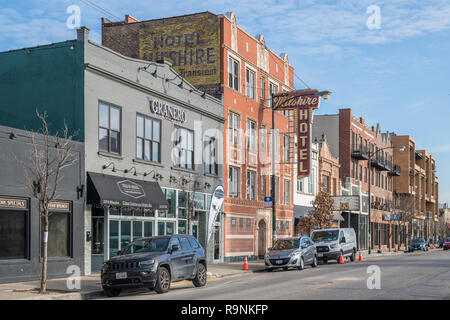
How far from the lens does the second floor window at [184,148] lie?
100 ft

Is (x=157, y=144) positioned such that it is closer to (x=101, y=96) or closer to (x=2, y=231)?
(x=101, y=96)

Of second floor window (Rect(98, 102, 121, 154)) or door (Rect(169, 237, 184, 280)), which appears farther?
second floor window (Rect(98, 102, 121, 154))

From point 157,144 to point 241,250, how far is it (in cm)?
1127

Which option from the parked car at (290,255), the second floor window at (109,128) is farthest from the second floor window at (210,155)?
the second floor window at (109,128)

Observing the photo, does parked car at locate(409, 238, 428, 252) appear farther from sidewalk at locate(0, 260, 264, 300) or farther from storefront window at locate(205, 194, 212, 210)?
sidewalk at locate(0, 260, 264, 300)

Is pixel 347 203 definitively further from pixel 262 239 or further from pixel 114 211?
pixel 114 211

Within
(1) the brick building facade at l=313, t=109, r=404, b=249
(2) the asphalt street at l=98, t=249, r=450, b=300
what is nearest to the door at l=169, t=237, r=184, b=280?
(2) the asphalt street at l=98, t=249, r=450, b=300

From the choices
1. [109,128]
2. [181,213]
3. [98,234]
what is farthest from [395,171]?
[98,234]

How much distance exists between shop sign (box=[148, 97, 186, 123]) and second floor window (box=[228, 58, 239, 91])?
20.6ft

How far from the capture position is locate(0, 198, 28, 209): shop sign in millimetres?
20094

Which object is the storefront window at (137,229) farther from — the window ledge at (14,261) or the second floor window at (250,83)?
the second floor window at (250,83)

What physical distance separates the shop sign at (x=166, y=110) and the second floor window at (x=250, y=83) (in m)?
8.59

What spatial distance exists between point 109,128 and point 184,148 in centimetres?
665

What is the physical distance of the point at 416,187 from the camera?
101m
